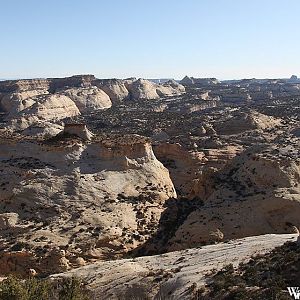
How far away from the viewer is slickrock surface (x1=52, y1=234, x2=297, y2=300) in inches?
812

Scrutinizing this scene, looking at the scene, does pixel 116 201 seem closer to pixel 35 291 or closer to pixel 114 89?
pixel 35 291

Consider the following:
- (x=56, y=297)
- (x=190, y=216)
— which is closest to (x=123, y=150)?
(x=190, y=216)

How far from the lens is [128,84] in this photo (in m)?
162

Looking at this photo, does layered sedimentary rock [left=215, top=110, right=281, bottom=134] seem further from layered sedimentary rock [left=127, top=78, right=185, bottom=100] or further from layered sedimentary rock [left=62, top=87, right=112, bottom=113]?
layered sedimentary rock [left=127, top=78, right=185, bottom=100]

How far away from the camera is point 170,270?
22516 millimetres

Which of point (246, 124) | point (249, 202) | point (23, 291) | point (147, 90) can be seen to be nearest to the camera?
point (23, 291)

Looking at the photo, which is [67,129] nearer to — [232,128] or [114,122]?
[232,128]

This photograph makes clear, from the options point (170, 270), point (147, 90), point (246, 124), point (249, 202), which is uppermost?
point (147, 90)

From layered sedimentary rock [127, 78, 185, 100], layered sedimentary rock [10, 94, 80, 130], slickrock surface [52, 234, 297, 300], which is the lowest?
slickrock surface [52, 234, 297, 300]

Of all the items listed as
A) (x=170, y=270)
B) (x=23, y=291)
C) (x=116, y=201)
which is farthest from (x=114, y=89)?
(x=23, y=291)

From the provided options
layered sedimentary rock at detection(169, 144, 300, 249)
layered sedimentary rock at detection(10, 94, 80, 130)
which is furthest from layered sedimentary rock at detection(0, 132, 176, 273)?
layered sedimentary rock at detection(10, 94, 80, 130)

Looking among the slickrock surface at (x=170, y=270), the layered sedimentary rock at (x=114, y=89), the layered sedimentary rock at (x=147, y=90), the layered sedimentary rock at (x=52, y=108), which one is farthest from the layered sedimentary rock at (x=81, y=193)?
the layered sedimentary rock at (x=147, y=90)

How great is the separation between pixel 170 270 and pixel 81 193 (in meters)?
11.6

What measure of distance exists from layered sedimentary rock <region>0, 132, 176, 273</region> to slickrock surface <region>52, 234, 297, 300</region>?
12.7 ft
